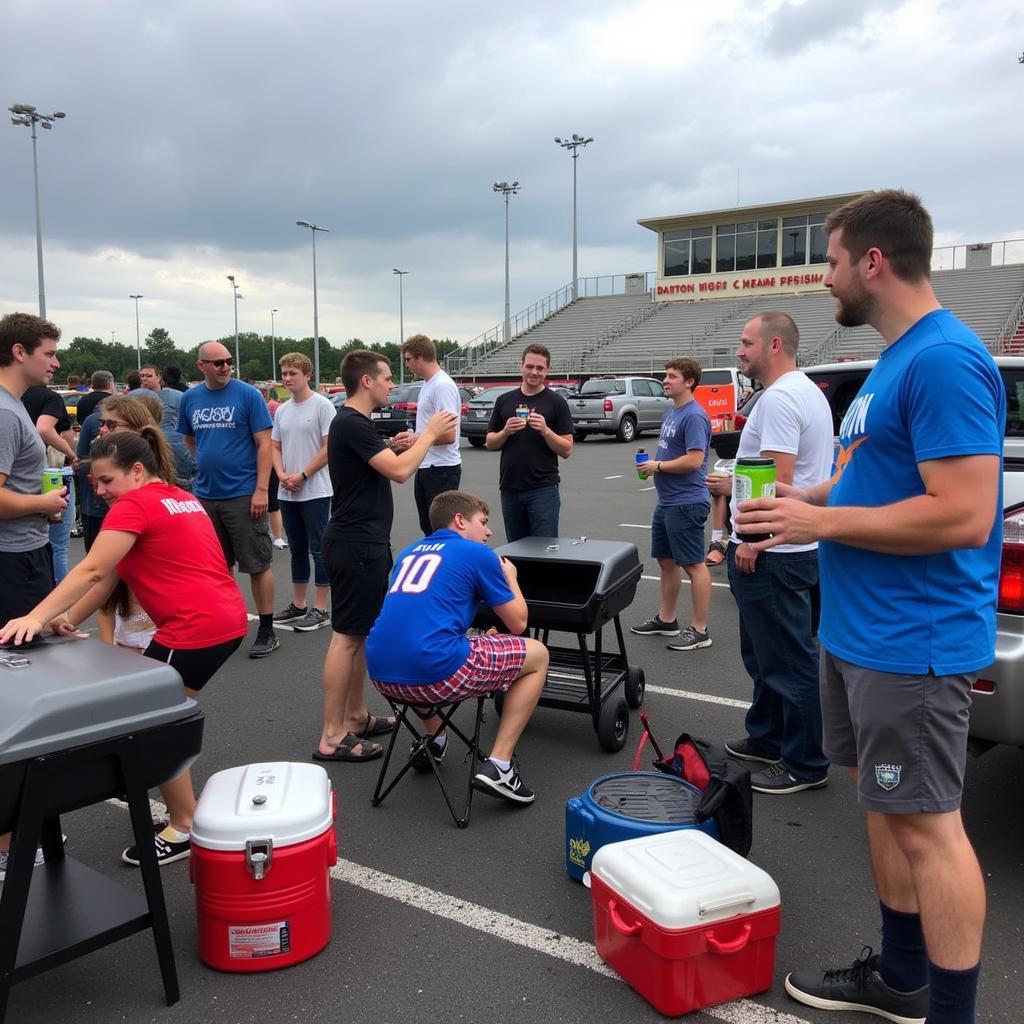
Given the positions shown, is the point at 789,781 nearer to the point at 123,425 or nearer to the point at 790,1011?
the point at 790,1011

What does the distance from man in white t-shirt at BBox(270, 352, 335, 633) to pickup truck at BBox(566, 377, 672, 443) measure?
15.9m

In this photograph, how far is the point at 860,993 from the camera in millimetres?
2506

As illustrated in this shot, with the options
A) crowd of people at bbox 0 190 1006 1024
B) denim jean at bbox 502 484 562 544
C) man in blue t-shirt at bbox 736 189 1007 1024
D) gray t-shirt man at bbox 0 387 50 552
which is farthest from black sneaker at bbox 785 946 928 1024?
denim jean at bbox 502 484 562 544

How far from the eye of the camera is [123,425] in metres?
4.18

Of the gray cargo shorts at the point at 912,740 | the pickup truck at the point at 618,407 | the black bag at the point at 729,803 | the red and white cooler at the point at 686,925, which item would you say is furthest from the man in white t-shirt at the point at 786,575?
the pickup truck at the point at 618,407

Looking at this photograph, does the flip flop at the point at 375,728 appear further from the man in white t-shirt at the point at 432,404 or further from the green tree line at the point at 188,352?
the green tree line at the point at 188,352

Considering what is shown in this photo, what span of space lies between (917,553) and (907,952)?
1.19 metres

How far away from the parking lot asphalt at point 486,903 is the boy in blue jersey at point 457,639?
0.38 m

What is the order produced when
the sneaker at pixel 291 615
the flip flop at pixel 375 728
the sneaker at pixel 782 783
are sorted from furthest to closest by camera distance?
the sneaker at pixel 291 615
the flip flop at pixel 375 728
the sneaker at pixel 782 783

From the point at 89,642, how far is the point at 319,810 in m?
0.92

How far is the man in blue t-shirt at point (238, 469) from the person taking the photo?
6109 mm

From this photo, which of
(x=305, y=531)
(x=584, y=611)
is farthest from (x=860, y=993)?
(x=305, y=531)

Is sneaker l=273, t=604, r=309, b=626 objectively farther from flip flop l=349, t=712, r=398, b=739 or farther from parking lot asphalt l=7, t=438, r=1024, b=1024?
flip flop l=349, t=712, r=398, b=739

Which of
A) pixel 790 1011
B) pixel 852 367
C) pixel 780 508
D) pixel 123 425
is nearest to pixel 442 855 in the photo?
pixel 790 1011
